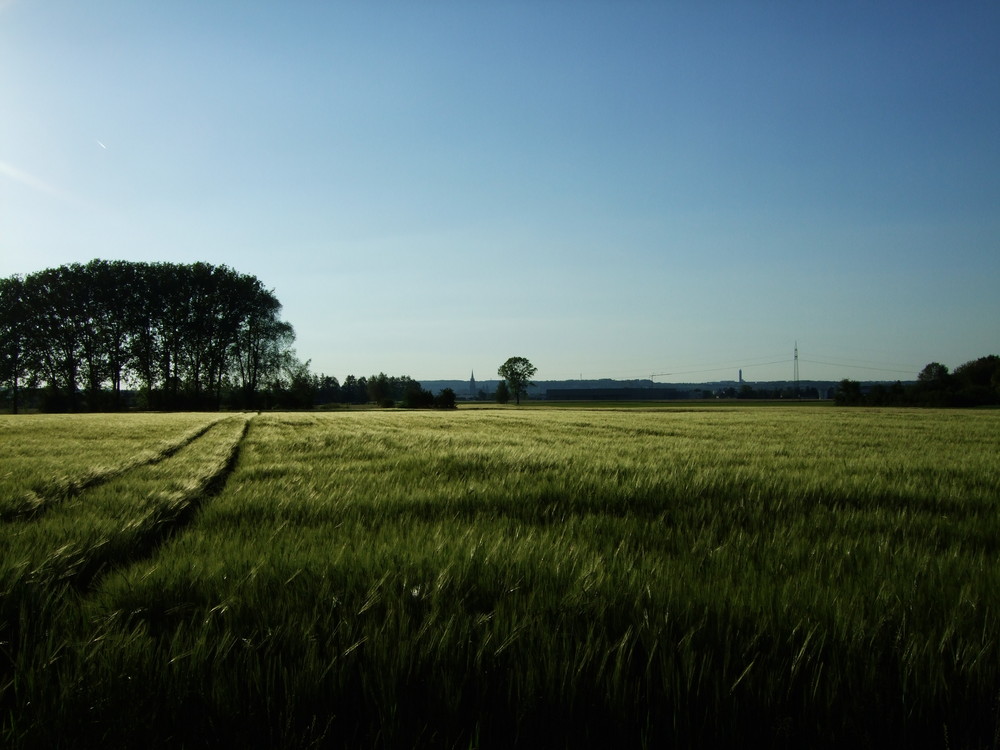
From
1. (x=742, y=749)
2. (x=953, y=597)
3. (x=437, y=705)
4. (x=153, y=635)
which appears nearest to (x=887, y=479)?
(x=953, y=597)

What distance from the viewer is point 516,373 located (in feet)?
422

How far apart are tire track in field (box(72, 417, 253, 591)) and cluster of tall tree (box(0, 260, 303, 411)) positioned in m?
64.4

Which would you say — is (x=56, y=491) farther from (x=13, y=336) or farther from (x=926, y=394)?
(x=926, y=394)

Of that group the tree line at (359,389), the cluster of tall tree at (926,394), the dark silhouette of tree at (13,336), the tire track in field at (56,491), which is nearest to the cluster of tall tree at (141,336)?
the dark silhouette of tree at (13,336)

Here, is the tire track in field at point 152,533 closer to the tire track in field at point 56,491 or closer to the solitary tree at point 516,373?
the tire track in field at point 56,491

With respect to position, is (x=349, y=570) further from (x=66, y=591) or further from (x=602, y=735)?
(x=602, y=735)

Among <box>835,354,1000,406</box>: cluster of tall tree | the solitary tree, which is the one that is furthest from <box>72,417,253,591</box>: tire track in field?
the solitary tree

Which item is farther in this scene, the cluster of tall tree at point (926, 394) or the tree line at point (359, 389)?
the tree line at point (359, 389)

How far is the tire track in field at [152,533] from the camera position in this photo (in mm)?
2620

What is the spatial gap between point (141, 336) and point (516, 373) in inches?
3176

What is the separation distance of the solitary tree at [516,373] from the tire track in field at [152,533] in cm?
12286

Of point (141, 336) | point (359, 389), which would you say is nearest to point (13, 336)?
point (141, 336)

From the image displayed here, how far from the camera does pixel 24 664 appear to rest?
1.50 m

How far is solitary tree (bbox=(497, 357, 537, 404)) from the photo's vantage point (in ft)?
421
